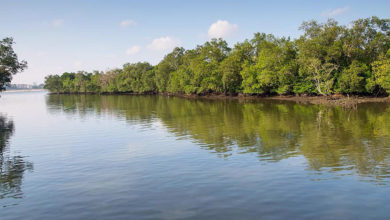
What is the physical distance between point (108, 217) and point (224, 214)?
4330 millimetres

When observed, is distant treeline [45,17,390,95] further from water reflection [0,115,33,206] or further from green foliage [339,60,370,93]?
water reflection [0,115,33,206]

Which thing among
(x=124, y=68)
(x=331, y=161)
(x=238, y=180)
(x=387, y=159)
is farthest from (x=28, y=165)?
(x=124, y=68)

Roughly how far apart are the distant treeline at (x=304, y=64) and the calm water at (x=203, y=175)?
116 ft

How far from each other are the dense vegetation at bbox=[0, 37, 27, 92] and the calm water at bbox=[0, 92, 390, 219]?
3256 centimetres

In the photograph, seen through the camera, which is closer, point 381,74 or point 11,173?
point 11,173

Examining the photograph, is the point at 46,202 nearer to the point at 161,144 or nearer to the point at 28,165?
the point at 28,165

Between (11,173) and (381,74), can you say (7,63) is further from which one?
(381,74)

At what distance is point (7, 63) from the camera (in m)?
52.7

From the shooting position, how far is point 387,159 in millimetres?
16406

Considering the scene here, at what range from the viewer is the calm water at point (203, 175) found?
11.1 meters

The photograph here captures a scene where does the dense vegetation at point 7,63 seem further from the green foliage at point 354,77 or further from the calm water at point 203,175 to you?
the green foliage at point 354,77

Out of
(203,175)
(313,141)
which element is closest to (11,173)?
(203,175)

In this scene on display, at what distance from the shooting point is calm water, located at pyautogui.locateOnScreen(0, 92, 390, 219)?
11.1 meters

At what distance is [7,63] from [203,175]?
52.8 m
